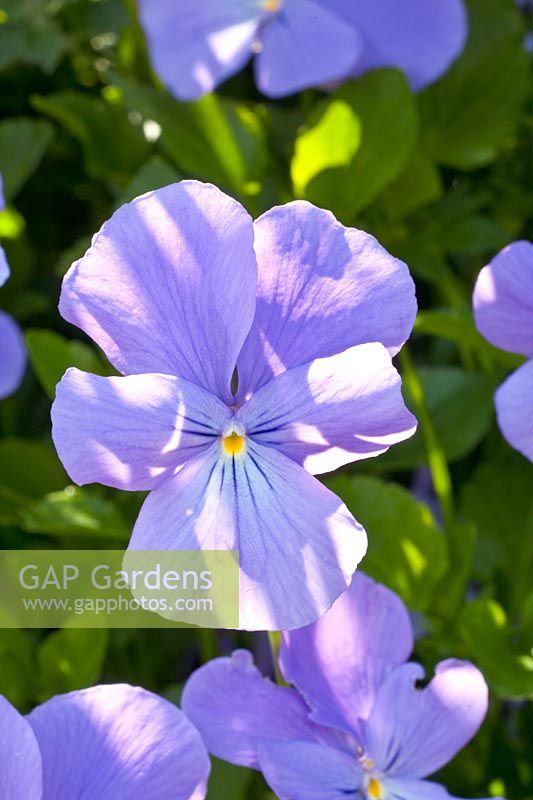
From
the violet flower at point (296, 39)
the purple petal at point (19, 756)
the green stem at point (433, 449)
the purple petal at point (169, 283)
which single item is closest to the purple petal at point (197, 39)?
the violet flower at point (296, 39)

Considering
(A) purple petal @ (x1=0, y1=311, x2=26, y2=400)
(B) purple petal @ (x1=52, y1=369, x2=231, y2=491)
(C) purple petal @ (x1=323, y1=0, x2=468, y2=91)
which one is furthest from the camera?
(C) purple petal @ (x1=323, y1=0, x2=468, y2=91)

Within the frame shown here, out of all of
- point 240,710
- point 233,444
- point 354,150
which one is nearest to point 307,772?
point 240,710

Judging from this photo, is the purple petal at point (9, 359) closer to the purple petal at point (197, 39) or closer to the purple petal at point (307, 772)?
the purple petal at point (197, 39)

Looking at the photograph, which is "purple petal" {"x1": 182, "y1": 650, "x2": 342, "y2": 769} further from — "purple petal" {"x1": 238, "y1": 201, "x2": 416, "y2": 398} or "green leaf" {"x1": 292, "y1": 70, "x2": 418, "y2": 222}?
"green leaf" {"x1": 292, "y1": 70, "x2": 418, "y2": 222}

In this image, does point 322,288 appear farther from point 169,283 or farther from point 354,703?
point 354,703

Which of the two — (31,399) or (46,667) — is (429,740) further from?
(31,399)

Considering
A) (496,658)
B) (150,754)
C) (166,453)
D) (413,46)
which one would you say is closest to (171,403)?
(166,453)

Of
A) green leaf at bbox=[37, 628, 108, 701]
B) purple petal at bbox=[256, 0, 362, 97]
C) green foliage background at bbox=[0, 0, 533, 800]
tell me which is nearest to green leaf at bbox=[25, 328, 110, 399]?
green foliage background at bbox=[0, 0, 533, 800]
